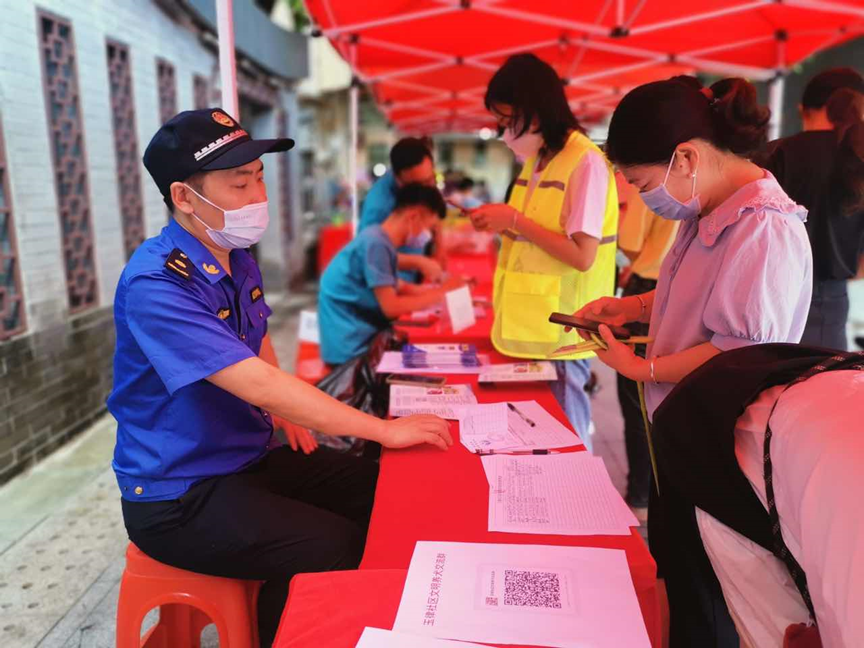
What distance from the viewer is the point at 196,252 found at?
1325 mm

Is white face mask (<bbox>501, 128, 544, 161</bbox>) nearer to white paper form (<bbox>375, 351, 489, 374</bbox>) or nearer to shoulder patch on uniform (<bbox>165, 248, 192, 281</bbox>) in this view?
white paper form (<bbox>375, 351, 489, 374</bbox>)

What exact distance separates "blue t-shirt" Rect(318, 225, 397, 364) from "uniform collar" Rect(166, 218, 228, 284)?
1.31 m

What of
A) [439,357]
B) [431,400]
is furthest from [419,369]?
[431,400]

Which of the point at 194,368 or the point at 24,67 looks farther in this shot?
the point at 24,67

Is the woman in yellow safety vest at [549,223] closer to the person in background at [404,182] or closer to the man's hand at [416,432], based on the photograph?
the man's hand at [416,432]

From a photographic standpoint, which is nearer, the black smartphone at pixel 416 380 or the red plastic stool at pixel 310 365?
the black smartphone at pixel 416 380

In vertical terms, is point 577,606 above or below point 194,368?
below

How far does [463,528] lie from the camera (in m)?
1.06

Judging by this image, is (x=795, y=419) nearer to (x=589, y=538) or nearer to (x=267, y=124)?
(x=589, y=538)

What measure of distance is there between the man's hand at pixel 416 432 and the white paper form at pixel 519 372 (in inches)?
16.9

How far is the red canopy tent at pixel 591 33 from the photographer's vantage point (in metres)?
3.57

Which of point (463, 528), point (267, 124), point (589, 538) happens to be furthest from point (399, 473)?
point (267, 124)

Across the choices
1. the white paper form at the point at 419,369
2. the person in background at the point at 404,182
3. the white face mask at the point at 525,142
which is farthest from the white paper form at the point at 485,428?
Answer: the person in background at the point at 404,182

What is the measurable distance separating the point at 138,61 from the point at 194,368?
11.2 feet
